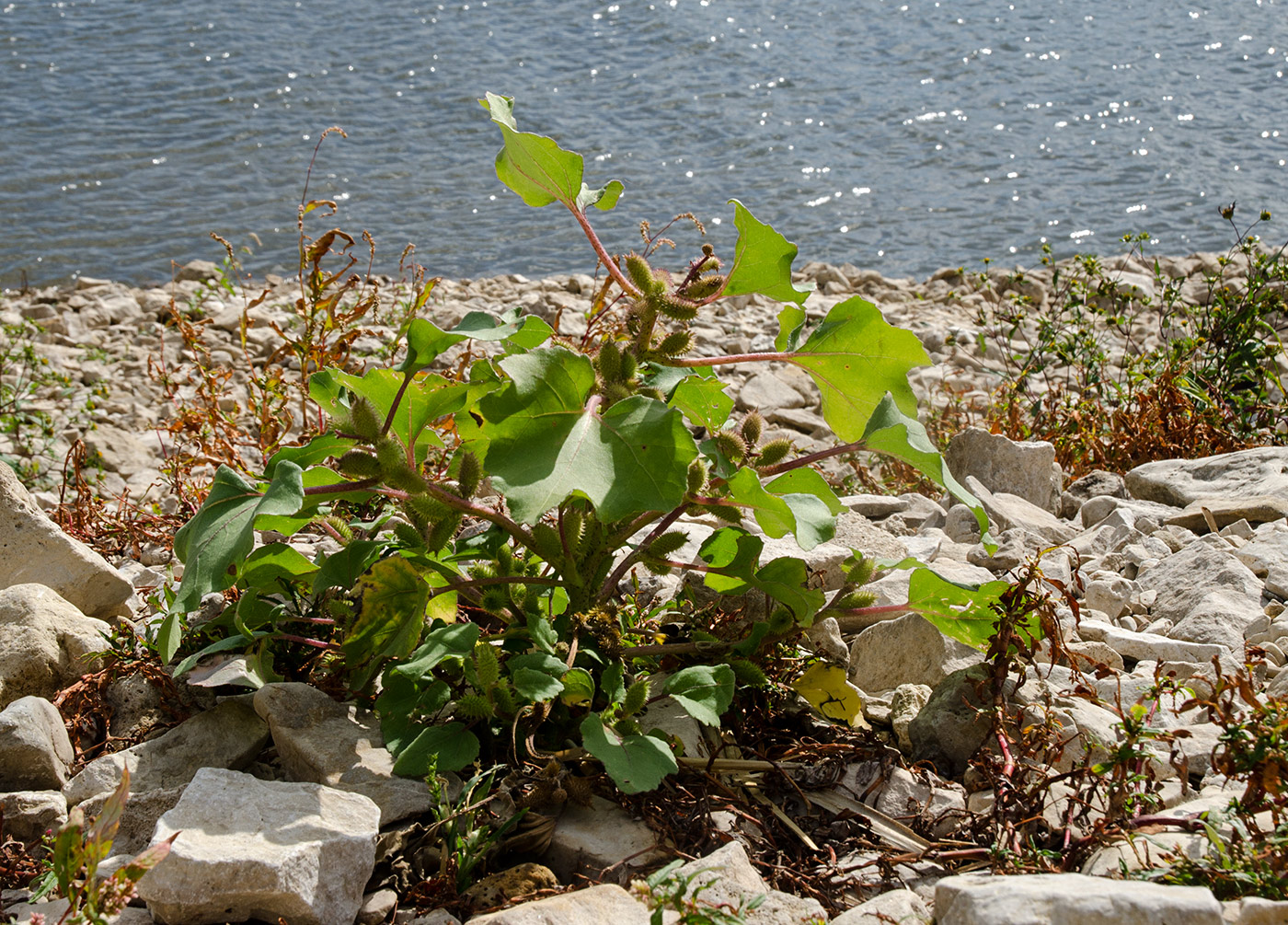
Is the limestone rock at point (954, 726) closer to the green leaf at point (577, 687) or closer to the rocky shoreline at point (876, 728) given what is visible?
the rocky shoreline at point (876, 728)

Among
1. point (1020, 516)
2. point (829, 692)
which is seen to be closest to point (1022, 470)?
point (1020, 516)

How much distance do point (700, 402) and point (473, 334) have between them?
47 cm

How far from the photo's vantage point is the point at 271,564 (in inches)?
84.7

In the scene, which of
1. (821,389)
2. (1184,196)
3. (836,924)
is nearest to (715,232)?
(1184,196)

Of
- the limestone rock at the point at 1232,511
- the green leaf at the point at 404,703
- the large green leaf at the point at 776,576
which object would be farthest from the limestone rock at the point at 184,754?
the limestone rock at the point at 1232,511

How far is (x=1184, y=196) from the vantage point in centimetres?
944

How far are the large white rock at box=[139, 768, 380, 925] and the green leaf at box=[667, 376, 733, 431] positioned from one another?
3.06 ft

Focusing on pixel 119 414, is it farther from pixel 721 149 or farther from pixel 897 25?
pixel 897 25

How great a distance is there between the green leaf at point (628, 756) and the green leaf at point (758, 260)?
2.71 ft

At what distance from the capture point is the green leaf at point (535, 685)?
176 cm

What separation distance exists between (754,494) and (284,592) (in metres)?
1.13

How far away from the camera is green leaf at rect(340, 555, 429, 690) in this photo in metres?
1.89

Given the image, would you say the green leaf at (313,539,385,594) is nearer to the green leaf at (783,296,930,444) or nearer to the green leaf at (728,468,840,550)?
the green leaf at (728,468,840,550)

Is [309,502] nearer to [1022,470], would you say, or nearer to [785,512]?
[785,512]
